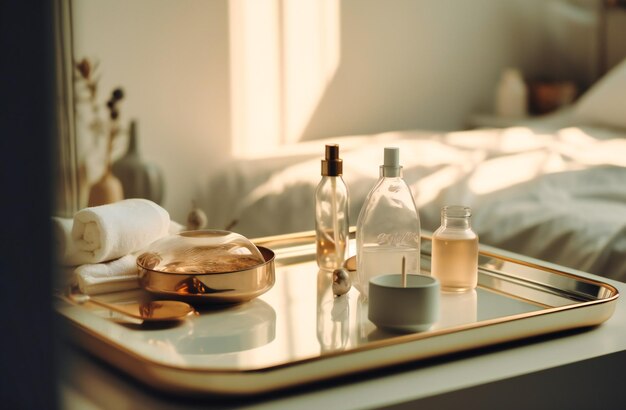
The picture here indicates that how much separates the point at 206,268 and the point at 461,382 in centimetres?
34

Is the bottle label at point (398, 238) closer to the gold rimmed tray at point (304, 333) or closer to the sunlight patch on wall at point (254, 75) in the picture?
the gold rimmed tray at point (304, 333)

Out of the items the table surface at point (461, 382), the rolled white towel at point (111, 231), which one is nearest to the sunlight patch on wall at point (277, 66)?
the rolled white towel at point (111, 231)

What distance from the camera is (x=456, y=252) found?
0.98m

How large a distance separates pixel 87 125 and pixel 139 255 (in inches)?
66.5

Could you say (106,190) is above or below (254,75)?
below

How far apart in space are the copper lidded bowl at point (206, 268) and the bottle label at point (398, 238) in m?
0.14

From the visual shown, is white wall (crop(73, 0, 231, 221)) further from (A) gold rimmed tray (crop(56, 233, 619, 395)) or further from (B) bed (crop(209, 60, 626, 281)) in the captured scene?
(A) gold rimmed tray (crop(56, 233, 619, 395))

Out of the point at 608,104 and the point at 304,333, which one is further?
the point at 608,104

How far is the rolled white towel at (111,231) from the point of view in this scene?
0.94 meters

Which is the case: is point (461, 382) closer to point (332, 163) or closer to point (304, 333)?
point (304, 333)

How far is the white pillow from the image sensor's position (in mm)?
2465

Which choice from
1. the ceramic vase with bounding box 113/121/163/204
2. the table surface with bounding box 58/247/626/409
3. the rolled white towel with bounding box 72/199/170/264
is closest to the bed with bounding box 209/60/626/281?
the ceramic vase with bounding box 113/121/163/204

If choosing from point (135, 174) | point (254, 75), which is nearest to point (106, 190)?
point (135, 174)

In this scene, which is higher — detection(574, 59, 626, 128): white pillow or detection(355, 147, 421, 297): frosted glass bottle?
detection(574, 59, 626, 128): white pillow
